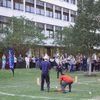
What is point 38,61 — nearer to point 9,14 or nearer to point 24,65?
point 24,65

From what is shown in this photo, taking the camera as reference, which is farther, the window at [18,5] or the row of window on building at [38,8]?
the window at [18,5]

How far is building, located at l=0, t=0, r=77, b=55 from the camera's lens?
127 feet

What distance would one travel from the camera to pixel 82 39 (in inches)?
880

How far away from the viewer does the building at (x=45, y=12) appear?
38650 millimetres

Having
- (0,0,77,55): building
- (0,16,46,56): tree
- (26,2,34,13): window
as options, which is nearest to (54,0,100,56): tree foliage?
(0,16,46,56): tree

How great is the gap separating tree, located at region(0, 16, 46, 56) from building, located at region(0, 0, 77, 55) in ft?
15.3

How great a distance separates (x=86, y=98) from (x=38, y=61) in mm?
23121

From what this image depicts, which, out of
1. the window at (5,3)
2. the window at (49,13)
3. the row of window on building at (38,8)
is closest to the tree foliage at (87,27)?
the window at (5,3)

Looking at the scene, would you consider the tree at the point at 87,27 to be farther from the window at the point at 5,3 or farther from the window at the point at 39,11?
the window at the point at 39,11

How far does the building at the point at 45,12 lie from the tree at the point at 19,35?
4.66 meters

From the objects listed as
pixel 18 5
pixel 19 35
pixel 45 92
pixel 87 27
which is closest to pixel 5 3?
pixel 18 5

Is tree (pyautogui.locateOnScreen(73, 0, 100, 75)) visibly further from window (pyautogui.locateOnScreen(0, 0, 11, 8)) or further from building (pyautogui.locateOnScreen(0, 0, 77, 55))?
window (pyautogui.locateOnScreen(0, 0, 11, 8))

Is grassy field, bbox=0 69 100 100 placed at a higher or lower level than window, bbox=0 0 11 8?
lower

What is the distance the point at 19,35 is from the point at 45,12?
50.4 feet
